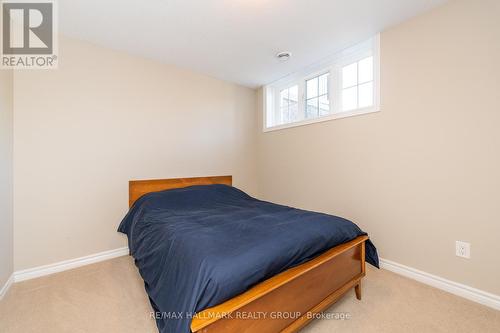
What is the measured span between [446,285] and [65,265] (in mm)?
3445

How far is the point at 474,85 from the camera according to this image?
5.42 feet

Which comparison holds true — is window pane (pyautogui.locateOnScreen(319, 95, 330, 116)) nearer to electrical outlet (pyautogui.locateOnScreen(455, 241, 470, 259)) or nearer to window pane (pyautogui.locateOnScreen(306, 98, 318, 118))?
window pane (pyautogui.locateOnScreen(306, 98, 318, 118))

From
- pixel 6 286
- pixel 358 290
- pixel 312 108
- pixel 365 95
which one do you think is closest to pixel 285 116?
pixel 312 108

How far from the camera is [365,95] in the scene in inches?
94.0

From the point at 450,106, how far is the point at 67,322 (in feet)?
10.6

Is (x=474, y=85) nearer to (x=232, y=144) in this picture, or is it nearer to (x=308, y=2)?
(x=308, y=2)

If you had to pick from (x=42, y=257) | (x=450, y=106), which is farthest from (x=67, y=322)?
(x=450, y=106)

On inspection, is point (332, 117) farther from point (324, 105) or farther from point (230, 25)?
point (230, 25)

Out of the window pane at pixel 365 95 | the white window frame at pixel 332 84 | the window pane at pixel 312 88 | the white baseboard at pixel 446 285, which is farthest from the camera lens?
the window pane at pixel 312 88

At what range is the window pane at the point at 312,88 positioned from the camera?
2896 mm
